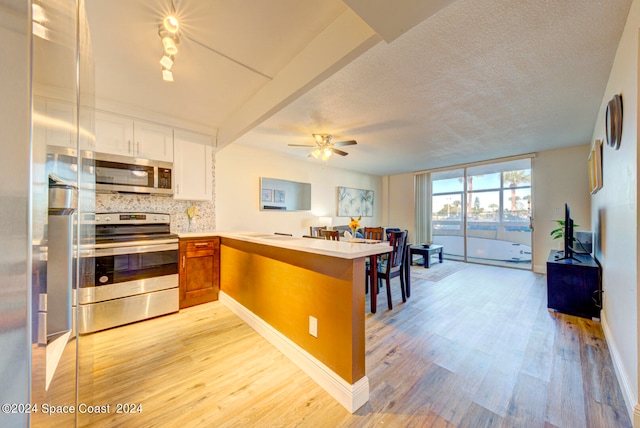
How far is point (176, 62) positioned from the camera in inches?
77.8

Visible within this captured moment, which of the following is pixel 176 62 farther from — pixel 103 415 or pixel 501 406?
pixel 501 406

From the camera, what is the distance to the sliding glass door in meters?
5.41

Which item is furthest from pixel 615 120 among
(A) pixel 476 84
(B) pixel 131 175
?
(B) pixel 131 175

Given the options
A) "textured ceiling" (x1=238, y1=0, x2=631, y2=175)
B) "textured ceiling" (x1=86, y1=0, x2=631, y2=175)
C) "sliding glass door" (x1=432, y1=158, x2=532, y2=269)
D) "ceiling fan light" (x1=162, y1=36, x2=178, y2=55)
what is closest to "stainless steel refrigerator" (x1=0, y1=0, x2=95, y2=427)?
"ceiling fan light" (x1=162, y1=36, x2=178, y2=55)

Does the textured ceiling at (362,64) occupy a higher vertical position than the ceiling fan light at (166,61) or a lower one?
higher

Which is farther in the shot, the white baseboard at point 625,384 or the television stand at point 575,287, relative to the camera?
the television stand at point 575,287

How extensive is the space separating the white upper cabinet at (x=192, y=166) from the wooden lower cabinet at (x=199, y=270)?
0.71 metres

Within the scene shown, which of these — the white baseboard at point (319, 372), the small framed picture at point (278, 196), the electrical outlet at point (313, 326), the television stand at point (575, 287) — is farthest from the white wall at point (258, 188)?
the television stand at point (575, 287)

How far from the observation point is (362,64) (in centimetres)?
196

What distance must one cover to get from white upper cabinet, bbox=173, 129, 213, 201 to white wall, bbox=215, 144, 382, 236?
375 millimetres

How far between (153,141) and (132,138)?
21 centimetres

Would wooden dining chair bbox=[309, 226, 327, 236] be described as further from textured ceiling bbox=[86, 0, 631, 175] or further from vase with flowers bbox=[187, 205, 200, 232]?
vase with flowers bbox=[187, 205, 200, 232]

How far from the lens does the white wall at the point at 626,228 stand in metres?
1.38

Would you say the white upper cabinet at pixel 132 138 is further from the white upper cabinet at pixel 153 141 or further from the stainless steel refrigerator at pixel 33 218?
the stainless steel refrigerator at pixel 33 218
